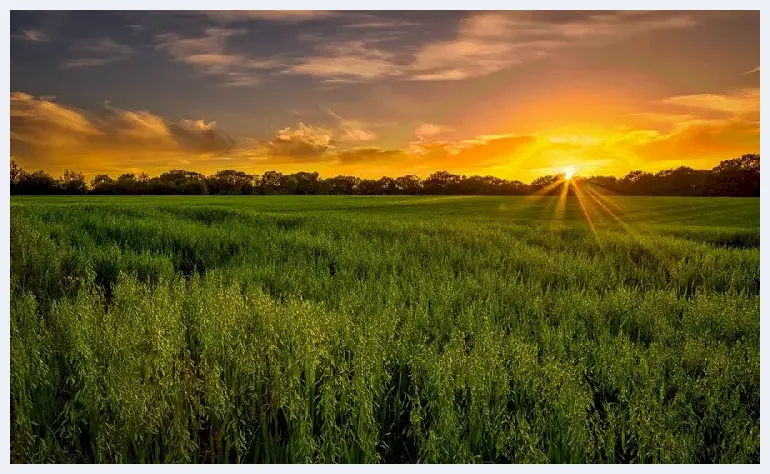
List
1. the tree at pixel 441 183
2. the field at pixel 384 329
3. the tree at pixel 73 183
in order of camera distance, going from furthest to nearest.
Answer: the tree at pixel 441 183
the tree at pixel 73 183
the field at pixel 384 329

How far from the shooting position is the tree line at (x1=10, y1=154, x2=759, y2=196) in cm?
384

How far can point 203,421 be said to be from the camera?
8.87 feet

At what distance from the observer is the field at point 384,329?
2.66 meters

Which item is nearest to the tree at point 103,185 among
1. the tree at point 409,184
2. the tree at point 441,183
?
the tree at point 409,184

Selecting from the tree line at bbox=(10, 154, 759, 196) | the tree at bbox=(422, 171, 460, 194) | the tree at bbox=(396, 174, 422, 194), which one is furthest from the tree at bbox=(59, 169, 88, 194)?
the tree at bbox=(422, 171, 460, 194)

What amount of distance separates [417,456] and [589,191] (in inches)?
84.1

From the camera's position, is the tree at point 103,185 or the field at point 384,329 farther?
the tree at point 103,185

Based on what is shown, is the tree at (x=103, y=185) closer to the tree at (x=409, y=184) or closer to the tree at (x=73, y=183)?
the tree at (x=73, y=183)

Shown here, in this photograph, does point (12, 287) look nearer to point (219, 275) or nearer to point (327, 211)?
point (219, 275)

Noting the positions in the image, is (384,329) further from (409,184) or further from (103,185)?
(103,185)

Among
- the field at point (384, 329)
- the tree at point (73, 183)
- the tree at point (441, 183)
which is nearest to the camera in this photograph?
the field at point (384, 329)

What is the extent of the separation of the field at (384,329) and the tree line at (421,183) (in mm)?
82

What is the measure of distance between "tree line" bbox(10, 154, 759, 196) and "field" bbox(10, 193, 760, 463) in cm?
8

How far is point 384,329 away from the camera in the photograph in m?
3.10
